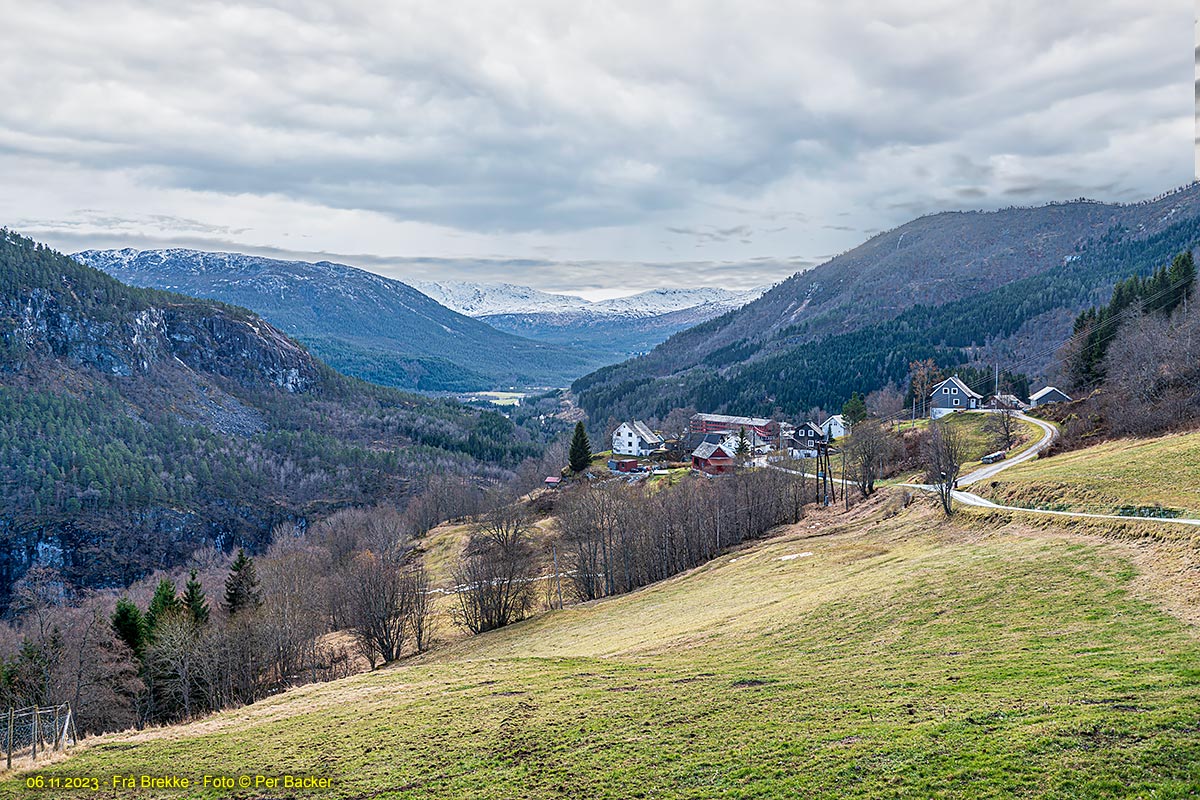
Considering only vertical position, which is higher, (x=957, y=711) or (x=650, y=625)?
(x=957, y=711)

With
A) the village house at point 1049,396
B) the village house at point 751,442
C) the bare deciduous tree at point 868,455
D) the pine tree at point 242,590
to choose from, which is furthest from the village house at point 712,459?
the pine tree at point 242,590

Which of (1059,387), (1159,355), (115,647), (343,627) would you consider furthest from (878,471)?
(115,647)

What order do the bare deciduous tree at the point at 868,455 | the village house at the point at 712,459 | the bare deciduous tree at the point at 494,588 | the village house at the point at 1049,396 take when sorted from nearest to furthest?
the bare deciduous tree at the point at 494,588 < the bare deciduous tree at the point at 868,455 < the village house at the point at 1049,396 < the village house at the point at 712,459

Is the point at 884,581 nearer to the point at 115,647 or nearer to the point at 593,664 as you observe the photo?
the point at 593,664

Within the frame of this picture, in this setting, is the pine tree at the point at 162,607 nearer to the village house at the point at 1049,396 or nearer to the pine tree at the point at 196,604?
the pine tree at the point at 196,604

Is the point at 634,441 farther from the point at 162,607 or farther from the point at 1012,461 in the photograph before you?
the point at 162,607

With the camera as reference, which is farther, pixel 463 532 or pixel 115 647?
pixel 463 532
